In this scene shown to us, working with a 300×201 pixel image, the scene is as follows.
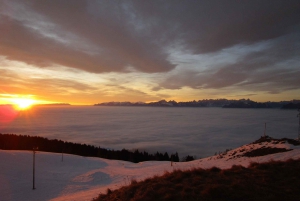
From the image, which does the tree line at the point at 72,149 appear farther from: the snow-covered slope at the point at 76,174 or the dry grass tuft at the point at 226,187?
the dry grass tuft at the point at 226,187

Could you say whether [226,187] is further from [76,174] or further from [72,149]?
[72,149]

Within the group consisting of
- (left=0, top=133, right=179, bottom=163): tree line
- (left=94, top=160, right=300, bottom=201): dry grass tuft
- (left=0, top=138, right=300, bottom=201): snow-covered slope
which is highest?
(left=94, top=160, right=300, bottom=201): dry grass tuft

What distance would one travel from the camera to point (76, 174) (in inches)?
1228

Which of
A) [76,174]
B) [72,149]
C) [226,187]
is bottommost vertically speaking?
[72,149]

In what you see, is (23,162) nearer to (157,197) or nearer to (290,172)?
(157,197)

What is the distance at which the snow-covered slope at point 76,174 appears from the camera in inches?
773

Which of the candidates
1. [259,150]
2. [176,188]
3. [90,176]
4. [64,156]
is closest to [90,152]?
[64,156]

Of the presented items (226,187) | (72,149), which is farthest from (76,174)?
(72,149)

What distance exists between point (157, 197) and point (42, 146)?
74634 mm

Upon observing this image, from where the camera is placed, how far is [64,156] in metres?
42.2

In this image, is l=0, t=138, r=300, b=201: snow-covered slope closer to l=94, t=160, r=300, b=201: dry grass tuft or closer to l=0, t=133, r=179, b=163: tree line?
l=94, t=160, r=300, b=201: dry grass tuft

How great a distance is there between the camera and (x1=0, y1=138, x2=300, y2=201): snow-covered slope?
1965 centimetres

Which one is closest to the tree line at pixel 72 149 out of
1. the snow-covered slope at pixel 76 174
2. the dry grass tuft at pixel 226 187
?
the snow-covered slope at pixel 76 174

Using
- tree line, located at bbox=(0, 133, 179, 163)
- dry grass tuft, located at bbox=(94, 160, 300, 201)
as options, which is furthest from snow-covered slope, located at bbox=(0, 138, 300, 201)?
tree line, located at bbox=(0, 133, 179, 163)
